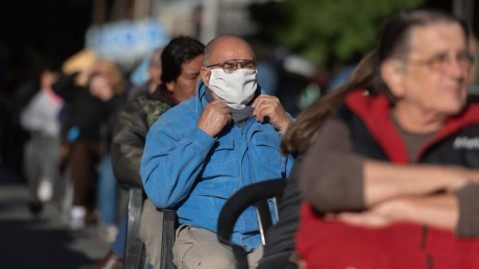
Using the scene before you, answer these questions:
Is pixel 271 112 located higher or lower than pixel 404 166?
lower

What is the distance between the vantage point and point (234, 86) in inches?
258

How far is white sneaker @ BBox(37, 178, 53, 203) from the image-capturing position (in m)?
18.3

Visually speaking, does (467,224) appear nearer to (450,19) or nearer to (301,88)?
(450,19)

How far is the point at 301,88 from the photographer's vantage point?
2417cm

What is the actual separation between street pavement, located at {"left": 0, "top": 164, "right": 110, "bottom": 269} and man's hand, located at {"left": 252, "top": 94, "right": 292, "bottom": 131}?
5.69 meters

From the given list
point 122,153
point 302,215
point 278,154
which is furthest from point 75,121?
point 302,215

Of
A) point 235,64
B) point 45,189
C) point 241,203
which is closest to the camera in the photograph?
point 241,203

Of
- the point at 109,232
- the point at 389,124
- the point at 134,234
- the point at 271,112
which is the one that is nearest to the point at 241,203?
the point at 389,124

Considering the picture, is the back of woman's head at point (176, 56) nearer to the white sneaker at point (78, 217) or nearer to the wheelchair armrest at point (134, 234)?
the wheelchair armrest at point (134, 234)

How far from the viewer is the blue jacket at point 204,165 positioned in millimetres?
6211

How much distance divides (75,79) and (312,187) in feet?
39.9

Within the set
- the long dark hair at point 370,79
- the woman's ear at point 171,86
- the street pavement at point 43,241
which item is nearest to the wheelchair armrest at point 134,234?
the woman's ear at point 171,86

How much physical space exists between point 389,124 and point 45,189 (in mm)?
14462

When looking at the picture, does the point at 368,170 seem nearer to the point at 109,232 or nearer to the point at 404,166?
the point at 404,166
